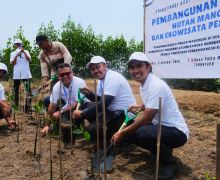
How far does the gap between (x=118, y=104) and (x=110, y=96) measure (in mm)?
220

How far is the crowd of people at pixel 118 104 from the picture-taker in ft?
10.6

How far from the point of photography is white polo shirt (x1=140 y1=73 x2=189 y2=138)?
125 inches

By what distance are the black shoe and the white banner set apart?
49.7 inches

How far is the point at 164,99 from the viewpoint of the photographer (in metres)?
3.24

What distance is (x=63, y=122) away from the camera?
4.41 metres

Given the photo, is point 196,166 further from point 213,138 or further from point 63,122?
point 63,122

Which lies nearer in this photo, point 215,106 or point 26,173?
point 26,173

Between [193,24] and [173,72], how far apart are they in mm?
677

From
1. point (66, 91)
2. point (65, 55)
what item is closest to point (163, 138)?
point (66, 91)

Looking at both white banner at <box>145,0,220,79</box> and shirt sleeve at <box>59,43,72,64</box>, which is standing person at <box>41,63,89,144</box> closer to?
shirt sleeve at <box>59,43,72,64</box>

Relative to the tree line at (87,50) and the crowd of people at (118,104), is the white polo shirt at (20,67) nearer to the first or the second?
the crowd of people at (118,104)

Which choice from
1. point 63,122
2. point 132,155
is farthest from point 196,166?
point 63,122

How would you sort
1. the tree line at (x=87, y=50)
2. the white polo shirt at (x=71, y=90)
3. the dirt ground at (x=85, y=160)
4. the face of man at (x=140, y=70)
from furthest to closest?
the tree line at (x=87, y=50) → the white polo shirt at (x=71, y=90) → the dirt ground at (x=85, y=160) → the face of man at (x=140, y=70)

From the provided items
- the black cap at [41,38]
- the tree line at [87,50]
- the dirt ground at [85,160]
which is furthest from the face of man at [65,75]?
the tree line at [87,50]
